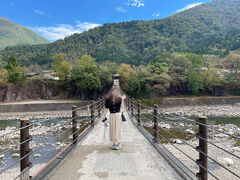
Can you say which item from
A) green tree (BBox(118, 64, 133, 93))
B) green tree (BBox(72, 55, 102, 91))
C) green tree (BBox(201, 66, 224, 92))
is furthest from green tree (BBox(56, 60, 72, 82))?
green tree (BBox(201, 66, 224, 92))

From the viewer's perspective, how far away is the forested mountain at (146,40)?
57.4 meters

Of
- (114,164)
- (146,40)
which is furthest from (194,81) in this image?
(146,40)

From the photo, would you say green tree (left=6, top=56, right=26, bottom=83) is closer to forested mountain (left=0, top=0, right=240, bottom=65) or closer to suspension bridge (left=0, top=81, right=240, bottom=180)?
forested mountain (left=0, top=0, right=240, bottom=65)

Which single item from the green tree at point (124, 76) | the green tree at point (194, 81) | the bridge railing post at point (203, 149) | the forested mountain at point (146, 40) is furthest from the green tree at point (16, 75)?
the bridge railing post at point (203, 149)

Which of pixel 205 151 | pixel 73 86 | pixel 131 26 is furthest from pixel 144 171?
pixel 131 26

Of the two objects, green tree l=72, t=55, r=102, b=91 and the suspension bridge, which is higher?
green tree l=72, t=55, r=102, b=91

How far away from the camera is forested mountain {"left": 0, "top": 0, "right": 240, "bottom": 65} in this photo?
57.4 metres

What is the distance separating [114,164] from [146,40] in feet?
253

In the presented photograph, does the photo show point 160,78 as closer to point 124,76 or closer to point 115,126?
point 124,76

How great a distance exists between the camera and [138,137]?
474 cm

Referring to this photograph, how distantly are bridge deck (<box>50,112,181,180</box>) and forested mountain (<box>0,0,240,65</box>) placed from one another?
47.4 m

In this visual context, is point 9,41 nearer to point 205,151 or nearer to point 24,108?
point 24,108

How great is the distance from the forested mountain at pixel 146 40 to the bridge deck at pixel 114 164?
4738 centimetres

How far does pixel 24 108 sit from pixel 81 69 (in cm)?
1030
